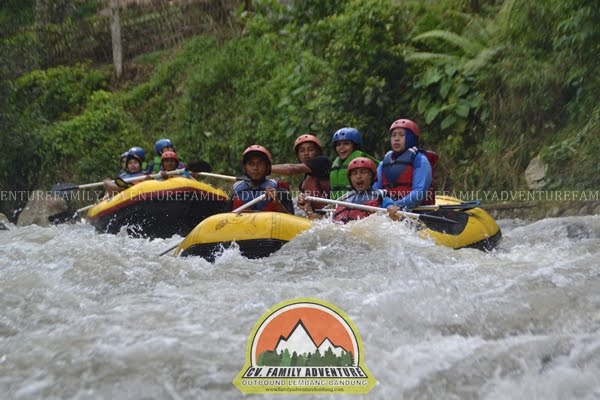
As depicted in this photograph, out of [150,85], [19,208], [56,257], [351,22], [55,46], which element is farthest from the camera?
[55,46]

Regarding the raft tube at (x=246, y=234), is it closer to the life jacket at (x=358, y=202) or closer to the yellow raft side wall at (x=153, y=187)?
the life jacket at (x=358, y=202)

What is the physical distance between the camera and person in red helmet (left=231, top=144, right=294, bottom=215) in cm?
628

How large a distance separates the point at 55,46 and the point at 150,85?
13.8 ft

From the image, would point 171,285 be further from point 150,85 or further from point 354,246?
point 150,85

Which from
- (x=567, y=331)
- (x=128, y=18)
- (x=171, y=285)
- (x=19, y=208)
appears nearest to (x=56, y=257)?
(x=171, y=285)

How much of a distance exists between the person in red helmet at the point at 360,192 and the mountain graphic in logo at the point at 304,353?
3326 millimetres

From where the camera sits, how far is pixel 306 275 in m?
4.72

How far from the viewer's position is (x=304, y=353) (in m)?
2.79

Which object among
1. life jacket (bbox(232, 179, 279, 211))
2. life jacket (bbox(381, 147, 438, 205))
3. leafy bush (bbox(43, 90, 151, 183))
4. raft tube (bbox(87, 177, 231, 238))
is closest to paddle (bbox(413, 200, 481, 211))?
life jacket (bbox(381, 147, 438, 205))

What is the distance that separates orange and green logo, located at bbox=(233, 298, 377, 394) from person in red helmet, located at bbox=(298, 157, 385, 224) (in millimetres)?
3111

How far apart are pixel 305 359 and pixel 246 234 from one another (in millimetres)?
2704

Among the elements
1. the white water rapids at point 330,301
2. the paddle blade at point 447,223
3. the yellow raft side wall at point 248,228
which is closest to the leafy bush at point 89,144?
the white water rapids at point 330,301

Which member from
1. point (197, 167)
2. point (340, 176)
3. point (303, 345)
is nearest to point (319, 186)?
point (340, 176)

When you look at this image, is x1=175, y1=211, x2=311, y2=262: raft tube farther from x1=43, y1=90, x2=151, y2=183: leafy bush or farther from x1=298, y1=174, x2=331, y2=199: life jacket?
x1=43, y1=90, x2=151, y2=183: leafy bush
